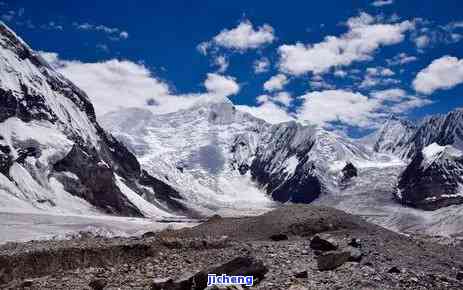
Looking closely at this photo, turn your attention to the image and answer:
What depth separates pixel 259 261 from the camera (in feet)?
80.8

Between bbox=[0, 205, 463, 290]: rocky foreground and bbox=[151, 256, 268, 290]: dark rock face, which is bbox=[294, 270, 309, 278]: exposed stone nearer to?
bbox=[0, 205, 463, 290]: rocky foreground

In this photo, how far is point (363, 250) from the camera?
27641 mm

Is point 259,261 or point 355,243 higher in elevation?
point 355,243

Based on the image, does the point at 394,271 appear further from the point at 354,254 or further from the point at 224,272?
the point at 224,272

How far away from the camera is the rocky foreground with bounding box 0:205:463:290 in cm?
2355

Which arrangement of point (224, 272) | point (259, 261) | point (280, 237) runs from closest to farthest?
1. point (224, 272)
2. point (259, 261)
3. point (280, 237)

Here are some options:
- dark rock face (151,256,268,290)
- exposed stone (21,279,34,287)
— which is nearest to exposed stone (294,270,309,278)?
dark rock face (151,256,268,290)

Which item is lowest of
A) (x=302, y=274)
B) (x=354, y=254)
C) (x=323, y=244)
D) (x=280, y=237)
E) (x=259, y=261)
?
(x=302, y=274)

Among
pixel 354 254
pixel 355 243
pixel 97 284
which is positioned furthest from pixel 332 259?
→ pixel 97 284

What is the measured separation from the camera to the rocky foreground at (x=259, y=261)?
23.5 meters

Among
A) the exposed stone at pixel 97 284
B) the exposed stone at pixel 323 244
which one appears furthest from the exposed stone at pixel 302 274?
the exposed stone at pixel 97 284

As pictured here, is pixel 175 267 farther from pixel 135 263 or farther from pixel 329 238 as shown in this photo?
pixel 329 238

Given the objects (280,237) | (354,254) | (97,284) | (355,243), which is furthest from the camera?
(280,237)

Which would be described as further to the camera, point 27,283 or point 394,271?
point 27,283
